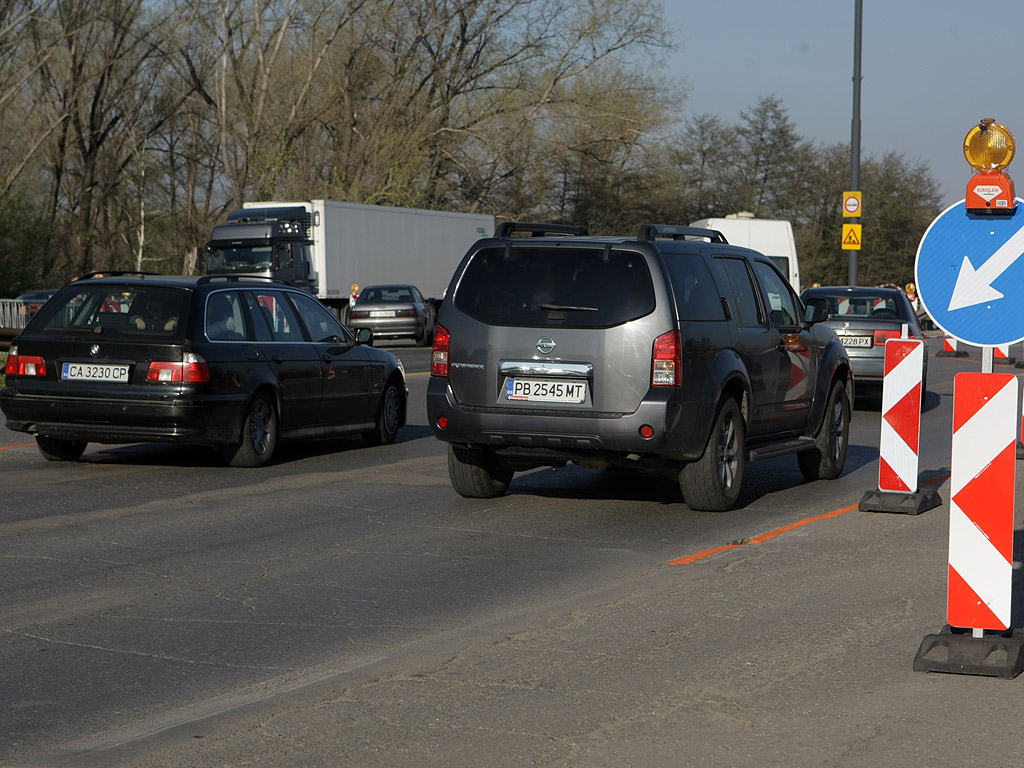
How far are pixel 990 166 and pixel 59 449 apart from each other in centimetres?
904

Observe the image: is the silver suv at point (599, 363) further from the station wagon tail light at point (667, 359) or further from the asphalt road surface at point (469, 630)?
the asphalt road surface at point (469, 630)

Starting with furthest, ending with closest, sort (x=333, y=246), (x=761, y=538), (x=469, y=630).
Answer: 1. (x=333, y=246)
2. (x=761, y=538)
3. (x=469, y=630)

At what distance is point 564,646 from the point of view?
611 cm

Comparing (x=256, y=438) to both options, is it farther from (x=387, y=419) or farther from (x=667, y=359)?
(x=667, y=359)

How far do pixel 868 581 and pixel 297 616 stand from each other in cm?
293

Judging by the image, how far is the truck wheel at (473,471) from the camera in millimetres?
10594

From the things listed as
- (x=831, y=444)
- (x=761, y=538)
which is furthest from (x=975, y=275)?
(x=831, y=444)

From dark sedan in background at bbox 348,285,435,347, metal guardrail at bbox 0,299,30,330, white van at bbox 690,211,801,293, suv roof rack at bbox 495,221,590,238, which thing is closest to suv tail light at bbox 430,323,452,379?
suv roof rack at bbox 495,221,590,238

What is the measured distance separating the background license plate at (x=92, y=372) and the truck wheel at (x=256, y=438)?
3.47 ft

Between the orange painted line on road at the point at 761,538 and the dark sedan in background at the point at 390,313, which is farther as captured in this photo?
the dark sedan in background at the point at 390,313

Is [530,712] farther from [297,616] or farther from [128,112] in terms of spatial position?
[128,112]

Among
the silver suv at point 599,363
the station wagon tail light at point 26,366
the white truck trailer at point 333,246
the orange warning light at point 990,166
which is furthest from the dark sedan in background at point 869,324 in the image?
the white truck trailer at point 333,246

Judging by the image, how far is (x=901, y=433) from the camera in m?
10.3

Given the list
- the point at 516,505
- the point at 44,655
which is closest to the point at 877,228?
the point at 516,505
